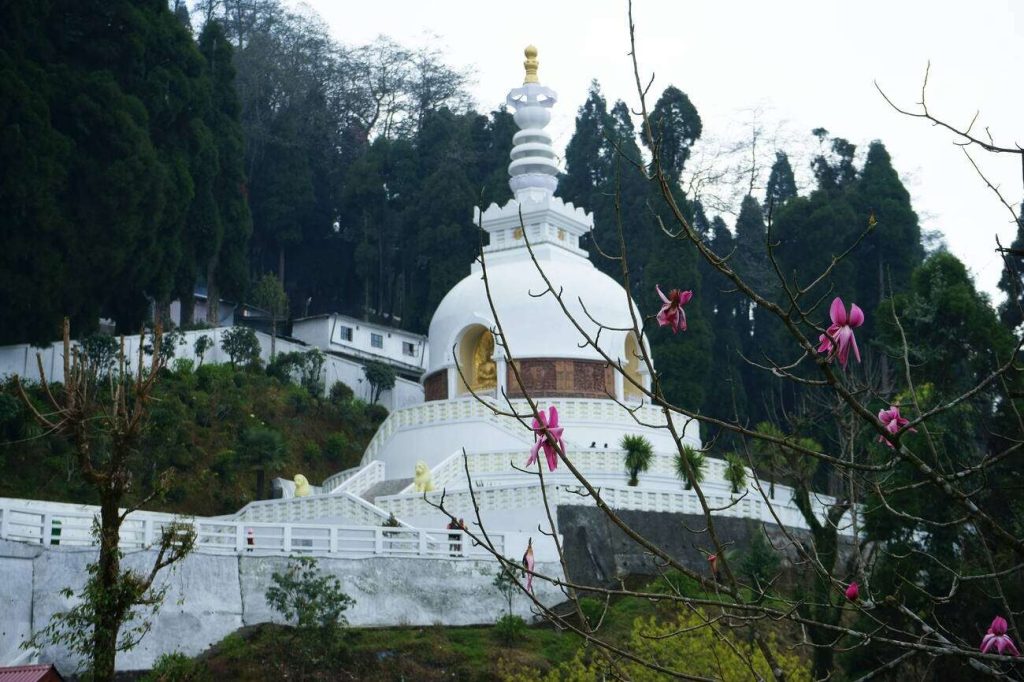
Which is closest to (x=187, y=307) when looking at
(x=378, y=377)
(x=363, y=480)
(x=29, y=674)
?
(x=378, y=377)

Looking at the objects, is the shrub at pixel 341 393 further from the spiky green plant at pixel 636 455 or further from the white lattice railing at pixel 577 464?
the spiky green plant at pixel 636 455

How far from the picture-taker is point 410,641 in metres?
22.1

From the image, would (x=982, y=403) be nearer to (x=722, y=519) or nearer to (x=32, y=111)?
(x=722, y=519)

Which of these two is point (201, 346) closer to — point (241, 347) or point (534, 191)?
point (241, 347)

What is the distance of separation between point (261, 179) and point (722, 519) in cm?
3109

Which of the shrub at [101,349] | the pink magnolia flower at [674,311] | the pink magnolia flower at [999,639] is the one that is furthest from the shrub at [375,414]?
the pink magnolia flower at [674,311]

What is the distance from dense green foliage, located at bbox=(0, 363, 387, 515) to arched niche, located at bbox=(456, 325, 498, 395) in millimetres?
3797

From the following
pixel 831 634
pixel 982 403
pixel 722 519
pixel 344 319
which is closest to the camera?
pixel 831 634

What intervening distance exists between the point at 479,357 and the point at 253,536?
14.2 m

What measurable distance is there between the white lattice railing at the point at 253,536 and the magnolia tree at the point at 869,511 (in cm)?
252

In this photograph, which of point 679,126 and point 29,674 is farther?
point 679,126

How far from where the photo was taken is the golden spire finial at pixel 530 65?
1567 inches

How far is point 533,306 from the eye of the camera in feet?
116

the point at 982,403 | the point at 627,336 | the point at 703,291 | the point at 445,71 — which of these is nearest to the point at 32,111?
the point at 627,336
